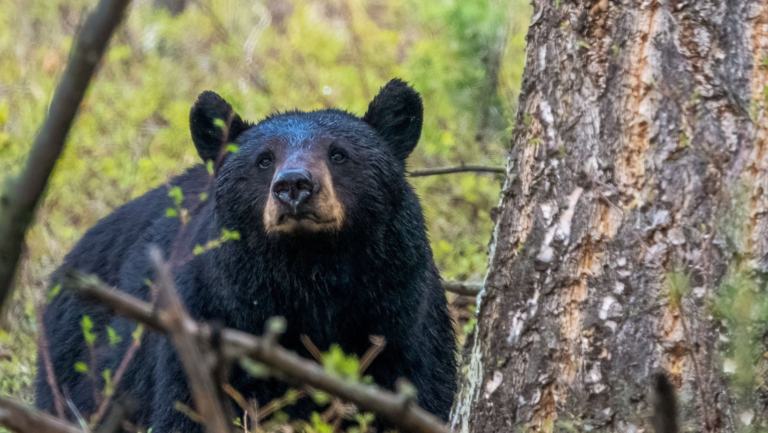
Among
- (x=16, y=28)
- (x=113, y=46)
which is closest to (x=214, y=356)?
(x=113, y=46)

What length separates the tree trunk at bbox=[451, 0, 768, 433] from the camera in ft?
8.29

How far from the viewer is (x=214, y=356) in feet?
4.90

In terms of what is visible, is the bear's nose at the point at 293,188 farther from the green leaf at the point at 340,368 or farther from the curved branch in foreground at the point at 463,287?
the green leaf at the point at 340,368

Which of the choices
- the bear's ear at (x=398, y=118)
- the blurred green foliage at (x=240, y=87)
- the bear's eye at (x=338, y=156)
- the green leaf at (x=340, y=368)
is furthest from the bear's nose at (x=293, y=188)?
the green leaf at (x=340, y=368)

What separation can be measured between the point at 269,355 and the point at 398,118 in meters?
3.04

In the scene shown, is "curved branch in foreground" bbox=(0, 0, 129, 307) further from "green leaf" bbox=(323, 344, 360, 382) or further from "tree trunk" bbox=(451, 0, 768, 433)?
"tree trunk" bbox=(451, 0, 768, 433)

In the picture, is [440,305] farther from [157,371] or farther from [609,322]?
[609,322]

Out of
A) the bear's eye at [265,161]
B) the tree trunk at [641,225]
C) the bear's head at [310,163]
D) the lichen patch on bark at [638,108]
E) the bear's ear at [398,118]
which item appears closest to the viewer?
the tree trunk at [641,225]

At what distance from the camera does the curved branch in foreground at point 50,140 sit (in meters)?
1.38

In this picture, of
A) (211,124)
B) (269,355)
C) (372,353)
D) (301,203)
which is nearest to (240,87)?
(211,124)

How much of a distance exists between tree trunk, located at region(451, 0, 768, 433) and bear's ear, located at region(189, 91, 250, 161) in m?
1.88

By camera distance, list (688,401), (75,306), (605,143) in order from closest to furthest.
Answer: (688,401)
(605,143)
(75,306)

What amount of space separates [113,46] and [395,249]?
7017mm

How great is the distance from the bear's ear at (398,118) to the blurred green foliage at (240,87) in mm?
1247
